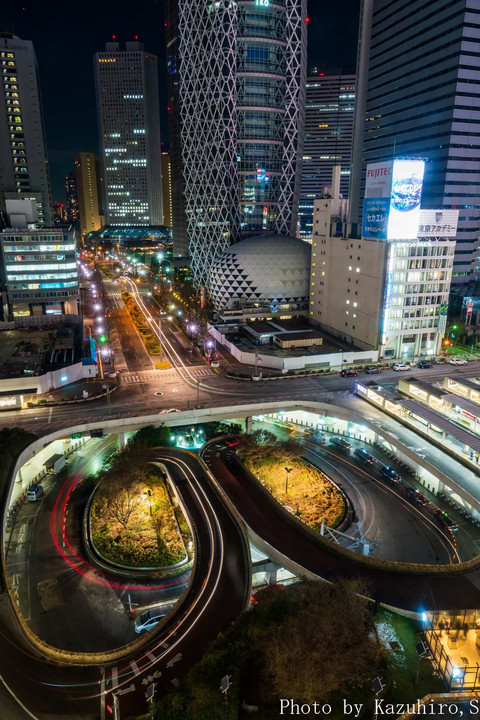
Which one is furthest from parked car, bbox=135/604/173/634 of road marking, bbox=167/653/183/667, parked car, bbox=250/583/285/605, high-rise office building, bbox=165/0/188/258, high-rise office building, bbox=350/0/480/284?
high-rise office building, bbox=165/0/188/258

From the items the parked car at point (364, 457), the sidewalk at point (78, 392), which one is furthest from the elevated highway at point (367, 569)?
the sidewalk at point (78, 392)

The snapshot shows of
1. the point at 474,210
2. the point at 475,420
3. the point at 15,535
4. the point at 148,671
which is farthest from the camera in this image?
the point at 474,210

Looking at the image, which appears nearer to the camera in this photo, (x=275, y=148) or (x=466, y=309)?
(x=466, y=309)

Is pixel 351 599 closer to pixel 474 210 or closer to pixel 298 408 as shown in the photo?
pixel 298 408

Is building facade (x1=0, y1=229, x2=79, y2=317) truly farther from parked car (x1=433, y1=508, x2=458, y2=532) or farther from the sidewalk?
A: parked car (x1=433, y1=508, x2=458, y2=532)

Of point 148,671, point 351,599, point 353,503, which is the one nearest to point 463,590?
point 351,599

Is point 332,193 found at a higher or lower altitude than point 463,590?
higher

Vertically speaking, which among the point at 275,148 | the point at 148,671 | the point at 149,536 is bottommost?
the point at 149,536
